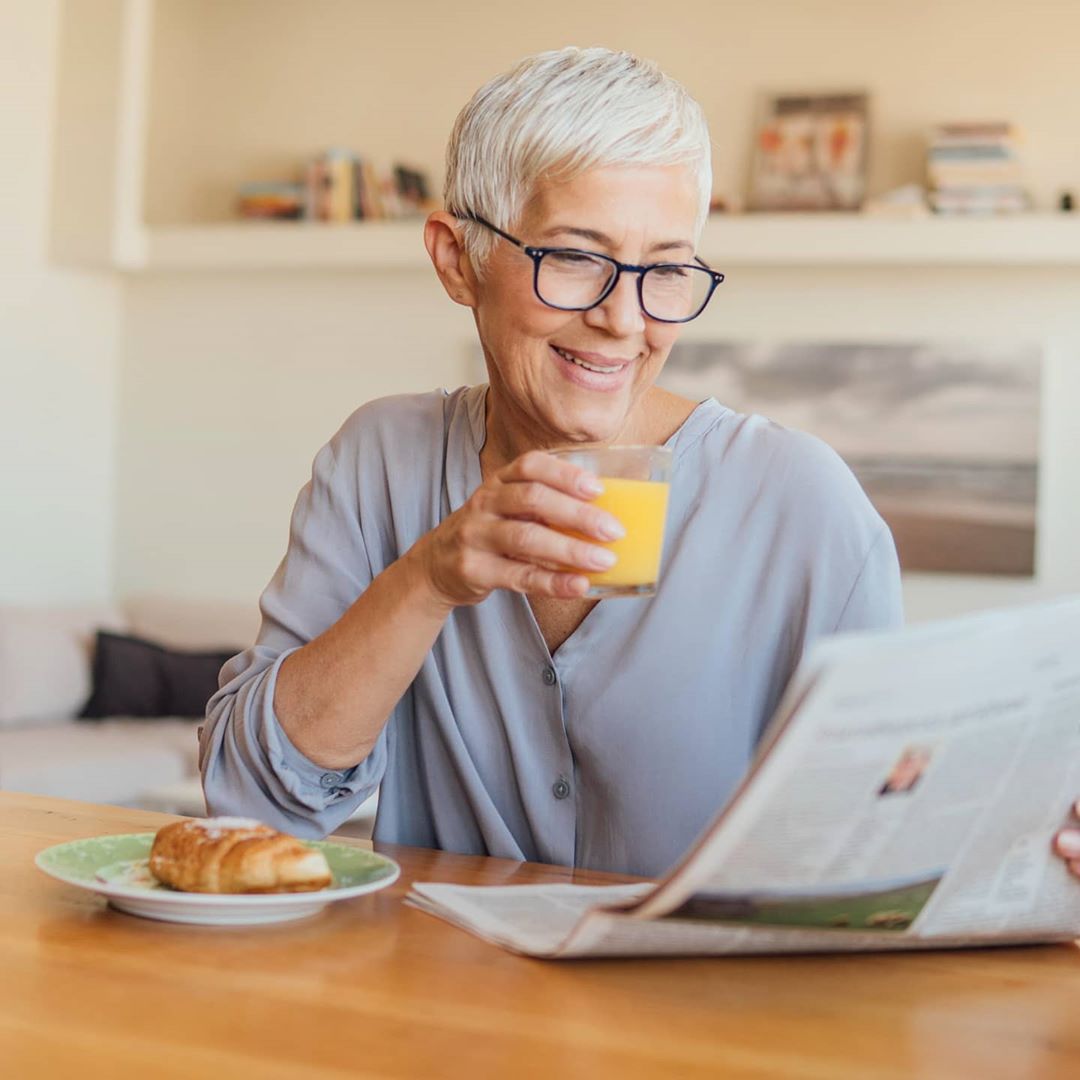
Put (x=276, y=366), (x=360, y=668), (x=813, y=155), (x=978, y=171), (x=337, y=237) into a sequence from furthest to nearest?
1. (x=276, y=366)
2. (x=337, y=237)
3. (x=813, y=155)
4. (x=978, y=171)
5. (x=360, y=668)

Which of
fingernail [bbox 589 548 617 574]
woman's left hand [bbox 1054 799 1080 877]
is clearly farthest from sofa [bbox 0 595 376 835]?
woman's left hand [bbox 1054 799 1080 877]

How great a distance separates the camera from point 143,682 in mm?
5109

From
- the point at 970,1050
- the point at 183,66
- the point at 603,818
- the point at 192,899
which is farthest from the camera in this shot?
the point at 183,66

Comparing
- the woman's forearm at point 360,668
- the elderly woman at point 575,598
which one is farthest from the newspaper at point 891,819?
the elderly woman at point 575,598

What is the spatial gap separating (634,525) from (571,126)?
456 mm

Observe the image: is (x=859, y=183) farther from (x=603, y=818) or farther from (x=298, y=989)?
→ (x=298, y=989)

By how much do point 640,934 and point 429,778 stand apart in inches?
26.2

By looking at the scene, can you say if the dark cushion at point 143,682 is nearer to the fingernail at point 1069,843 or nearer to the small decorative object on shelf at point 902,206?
the small decorative object on shelf at point 902,206

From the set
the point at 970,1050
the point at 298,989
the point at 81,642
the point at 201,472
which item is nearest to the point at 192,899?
the point at 298,989

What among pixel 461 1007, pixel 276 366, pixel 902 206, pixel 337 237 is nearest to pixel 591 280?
pixel 461 1007

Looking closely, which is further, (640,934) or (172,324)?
(172,324)

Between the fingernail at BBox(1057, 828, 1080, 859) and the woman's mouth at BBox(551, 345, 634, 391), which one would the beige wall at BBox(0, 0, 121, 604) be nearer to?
the woman's mouth at BBox(551, 345, 634, 391)

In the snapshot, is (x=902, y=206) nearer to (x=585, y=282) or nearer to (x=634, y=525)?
(x=585, y=282)

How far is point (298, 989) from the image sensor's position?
36.4 inches
